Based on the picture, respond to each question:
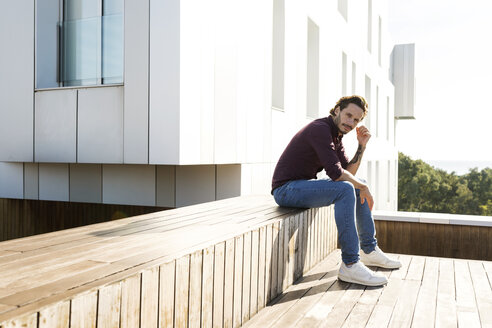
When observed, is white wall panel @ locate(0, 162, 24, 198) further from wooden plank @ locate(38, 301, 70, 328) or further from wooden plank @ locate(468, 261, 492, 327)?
wooden plank @ locate(468, 261, 492, 327)

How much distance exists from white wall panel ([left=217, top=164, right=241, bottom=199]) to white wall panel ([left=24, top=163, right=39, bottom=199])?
299cm

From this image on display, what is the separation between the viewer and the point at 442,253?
5734 mm

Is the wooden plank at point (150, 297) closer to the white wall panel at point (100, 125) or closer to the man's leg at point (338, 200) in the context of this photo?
the man's leg at point (338, 200)

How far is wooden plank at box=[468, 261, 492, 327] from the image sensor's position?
10.1 feet

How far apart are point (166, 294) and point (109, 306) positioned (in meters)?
0.41

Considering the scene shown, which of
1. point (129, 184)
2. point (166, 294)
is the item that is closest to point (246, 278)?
point (166, 294)

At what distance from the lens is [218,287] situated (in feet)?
8.57


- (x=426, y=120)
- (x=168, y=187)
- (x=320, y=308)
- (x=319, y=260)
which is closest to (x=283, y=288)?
(x=320, y=308)

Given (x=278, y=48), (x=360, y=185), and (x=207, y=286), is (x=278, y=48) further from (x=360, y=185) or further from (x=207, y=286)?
(x=207, y=286)

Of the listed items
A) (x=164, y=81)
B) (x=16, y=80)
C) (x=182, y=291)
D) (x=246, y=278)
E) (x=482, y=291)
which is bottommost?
(x=482, y=291)

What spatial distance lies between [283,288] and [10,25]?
5.60 metres

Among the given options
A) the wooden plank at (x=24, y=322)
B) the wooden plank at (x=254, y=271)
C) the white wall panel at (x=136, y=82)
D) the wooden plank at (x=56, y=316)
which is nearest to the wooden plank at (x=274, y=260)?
the wooden plank at (x=254, y=271)

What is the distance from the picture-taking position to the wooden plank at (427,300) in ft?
9.76

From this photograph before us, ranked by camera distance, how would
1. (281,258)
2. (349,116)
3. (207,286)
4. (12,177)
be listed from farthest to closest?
(12,177) → (349,116) → (281,258) → (207,286)
